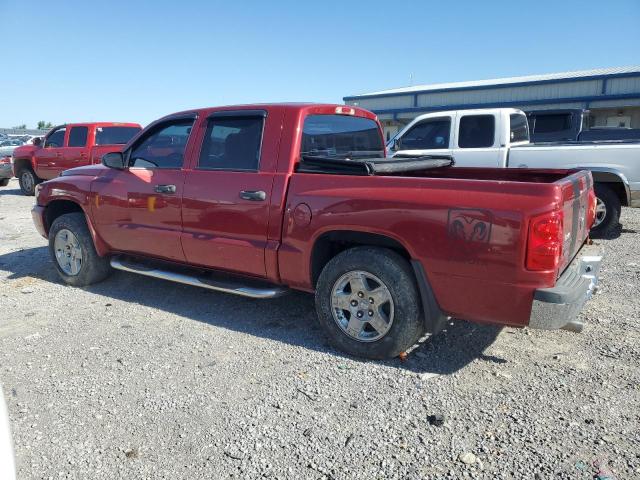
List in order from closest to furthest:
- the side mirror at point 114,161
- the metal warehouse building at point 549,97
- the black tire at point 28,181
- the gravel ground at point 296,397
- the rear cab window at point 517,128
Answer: the gravel ground at point 296,397 → the side mirror at point 114,161 → the rear cab window at point 517,128 → the black tire at point 28,181 → the metal warehouse building at point 549,97

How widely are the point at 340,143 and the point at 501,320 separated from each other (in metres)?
2.22

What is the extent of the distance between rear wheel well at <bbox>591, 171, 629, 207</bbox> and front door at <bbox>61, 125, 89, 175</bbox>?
422 inches

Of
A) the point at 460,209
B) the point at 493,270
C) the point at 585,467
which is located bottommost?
the point at 585,467

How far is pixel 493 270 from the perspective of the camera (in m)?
3.08

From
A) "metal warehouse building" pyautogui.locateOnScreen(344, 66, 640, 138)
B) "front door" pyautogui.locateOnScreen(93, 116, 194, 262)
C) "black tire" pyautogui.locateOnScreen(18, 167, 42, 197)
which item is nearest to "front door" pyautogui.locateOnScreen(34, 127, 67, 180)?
"black tire" pyautogui.locateOnScreen(18, 167, 42, 197)

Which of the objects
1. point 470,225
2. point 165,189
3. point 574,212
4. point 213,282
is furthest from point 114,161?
point 574,212

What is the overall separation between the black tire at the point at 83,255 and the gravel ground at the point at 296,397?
0.62 m

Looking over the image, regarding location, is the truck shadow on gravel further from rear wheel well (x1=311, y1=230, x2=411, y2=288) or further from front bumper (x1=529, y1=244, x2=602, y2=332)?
front bumper (x1=529, y1=244, x2=602, y2=332)

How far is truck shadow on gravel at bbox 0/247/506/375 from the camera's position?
3717 millimetres

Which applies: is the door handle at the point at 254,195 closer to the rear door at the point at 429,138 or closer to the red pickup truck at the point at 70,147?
the rear door at the point at 429,138

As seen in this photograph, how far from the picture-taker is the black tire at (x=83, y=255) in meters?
5.33

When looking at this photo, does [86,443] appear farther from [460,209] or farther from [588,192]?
[588,192]

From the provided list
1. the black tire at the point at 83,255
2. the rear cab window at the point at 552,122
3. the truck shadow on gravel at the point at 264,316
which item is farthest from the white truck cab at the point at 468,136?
the black tire at the point at 83,255

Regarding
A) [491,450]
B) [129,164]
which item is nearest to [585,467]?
[491,450]
